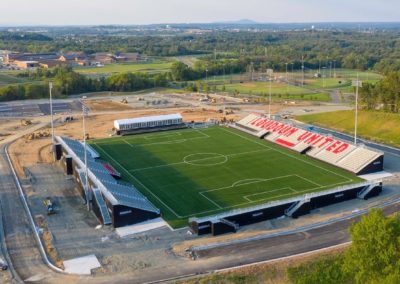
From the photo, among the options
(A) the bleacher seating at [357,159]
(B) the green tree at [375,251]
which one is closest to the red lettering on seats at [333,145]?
(A) the bleacher seating at [357,159]

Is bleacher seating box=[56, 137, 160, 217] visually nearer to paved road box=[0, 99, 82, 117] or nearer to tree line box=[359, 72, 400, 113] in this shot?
paved road box=[0, 99, 82, 117]

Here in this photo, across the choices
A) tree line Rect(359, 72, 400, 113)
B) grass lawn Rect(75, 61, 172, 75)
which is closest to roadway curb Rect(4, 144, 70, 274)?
tree line Rect(359, 72, 400, 113)

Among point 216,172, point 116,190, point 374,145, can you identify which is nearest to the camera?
point 116,190

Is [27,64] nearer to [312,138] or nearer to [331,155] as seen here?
[312,138]

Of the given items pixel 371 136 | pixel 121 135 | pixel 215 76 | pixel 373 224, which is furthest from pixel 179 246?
pixel 215 76

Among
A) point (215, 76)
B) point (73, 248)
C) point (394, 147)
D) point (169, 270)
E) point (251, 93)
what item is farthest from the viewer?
point (215, 76)

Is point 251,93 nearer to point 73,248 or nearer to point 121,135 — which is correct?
point 121,135

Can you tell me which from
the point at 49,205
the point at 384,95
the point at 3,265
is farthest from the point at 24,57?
the point at 3,265
